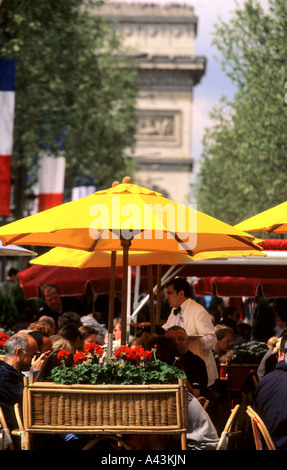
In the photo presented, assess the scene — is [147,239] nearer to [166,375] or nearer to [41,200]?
[166,375]

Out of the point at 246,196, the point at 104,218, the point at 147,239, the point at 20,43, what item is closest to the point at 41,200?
the point at 20,43

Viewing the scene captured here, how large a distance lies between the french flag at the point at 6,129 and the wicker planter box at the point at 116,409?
49.8ft

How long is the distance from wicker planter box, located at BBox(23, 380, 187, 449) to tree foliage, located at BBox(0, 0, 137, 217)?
16.5m

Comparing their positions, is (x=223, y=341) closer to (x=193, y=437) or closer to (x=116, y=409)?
(x=193, y=437)

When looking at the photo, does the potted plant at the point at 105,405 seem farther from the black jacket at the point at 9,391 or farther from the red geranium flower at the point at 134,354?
the black jacket at the point at 9,391

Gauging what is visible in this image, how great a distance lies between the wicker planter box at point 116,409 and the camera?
19.1 feet

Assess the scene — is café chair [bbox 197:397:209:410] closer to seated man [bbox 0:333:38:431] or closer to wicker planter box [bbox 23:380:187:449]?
wicker planter box [bbox 23:380:187:449]

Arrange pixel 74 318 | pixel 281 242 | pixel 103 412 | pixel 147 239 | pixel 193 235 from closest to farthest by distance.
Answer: pixel 103 412, pixel 193 235, pixel 147 239, pixel 74 318, pixel 281 242

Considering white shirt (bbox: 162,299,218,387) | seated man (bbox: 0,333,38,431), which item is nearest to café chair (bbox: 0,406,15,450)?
seated man (bbox: 0,333,38,431)

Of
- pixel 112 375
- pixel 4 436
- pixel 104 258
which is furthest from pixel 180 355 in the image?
pixel 104 258

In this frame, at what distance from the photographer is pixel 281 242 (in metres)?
12.5

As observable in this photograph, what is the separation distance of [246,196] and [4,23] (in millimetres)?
16942

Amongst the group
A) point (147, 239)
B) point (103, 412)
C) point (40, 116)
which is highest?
point (40, 116)

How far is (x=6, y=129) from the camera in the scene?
21.0 meters
